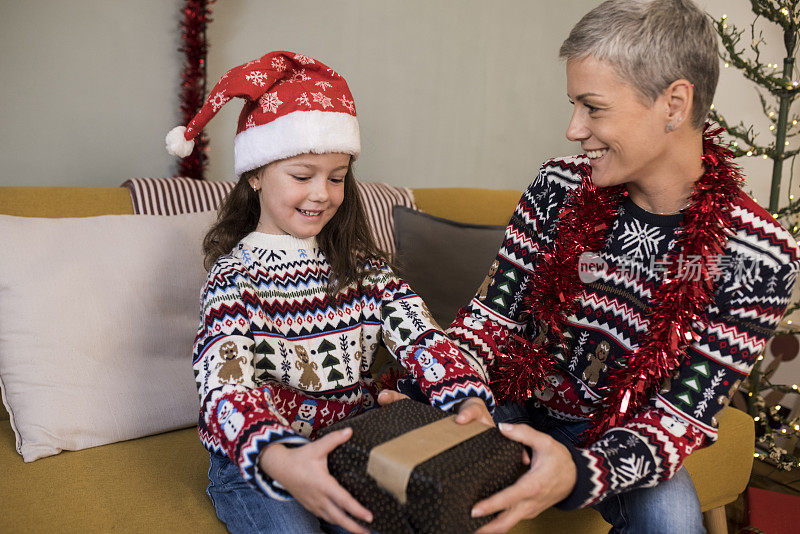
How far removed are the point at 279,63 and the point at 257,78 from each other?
7cm

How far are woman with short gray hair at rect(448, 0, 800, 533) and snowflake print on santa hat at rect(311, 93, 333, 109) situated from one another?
18.5 inches

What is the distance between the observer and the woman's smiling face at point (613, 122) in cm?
113

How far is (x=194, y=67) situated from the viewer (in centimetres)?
218

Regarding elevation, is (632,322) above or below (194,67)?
below

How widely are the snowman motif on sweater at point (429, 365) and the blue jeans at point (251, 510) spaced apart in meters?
0.31

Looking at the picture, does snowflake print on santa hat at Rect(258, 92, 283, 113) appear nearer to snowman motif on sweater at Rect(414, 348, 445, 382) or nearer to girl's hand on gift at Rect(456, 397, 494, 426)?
snowman motif on sweater at Rect(414, 348, 445, 382)

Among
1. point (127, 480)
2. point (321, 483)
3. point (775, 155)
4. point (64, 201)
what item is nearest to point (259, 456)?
point (321, 483)

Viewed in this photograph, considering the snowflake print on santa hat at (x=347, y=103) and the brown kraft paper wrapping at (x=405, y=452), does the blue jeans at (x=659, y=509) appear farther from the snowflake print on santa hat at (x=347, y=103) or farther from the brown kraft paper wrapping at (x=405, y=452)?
the snowflake print on santa hat at (x=347, y=103)

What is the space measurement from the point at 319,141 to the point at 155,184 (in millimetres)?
837

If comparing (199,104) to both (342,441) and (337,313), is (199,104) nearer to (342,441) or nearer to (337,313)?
(337,313)

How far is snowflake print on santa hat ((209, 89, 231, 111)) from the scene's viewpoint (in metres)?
1.22

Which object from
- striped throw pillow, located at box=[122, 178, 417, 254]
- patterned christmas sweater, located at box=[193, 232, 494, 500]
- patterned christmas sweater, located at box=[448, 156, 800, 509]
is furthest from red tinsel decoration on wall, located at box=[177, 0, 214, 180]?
patterned christmas sweater, located at box=[448, 156, 800, 509]

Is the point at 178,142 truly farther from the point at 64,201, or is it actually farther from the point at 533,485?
the point at 533,485

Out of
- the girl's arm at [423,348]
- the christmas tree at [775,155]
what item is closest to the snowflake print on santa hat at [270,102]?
the girl's arm at [423,348]
